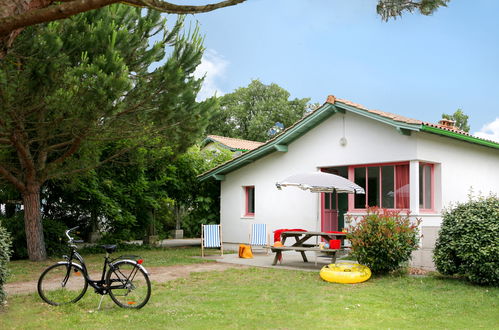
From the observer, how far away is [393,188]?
1428 cm

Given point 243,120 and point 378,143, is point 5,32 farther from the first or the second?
point 243,120

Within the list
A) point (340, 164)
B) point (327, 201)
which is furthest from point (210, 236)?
point (340, 164)

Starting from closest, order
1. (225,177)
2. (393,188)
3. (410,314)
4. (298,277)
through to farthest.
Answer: (410,314)
(298,277)
(393,188)
(225,177)

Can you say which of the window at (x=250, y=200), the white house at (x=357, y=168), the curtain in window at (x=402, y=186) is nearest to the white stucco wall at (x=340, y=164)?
the white house at (x=357, y=168)

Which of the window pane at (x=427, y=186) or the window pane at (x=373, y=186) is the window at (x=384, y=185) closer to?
the window pane at (x=373, y=186)

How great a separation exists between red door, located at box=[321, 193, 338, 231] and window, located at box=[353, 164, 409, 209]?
1296mm

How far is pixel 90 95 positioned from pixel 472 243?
26.7 ft

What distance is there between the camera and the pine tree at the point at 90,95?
10.5 meters

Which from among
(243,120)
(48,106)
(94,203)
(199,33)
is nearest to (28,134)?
(48,106)

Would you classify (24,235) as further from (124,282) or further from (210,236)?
(124,282)

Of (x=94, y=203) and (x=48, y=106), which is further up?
(x=48, y=106)

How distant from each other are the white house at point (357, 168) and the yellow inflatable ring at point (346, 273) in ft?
7.34

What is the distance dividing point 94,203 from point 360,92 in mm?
14693

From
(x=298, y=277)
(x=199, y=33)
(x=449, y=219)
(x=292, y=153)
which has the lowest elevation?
(x=298, y=277)
